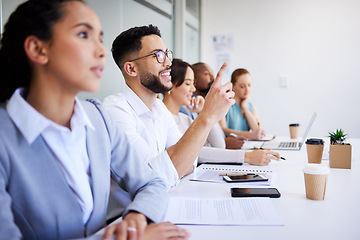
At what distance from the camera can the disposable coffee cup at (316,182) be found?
3.74 ft

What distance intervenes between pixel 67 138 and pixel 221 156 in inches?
43.2

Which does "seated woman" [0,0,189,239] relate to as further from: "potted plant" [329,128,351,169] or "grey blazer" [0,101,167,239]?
"potted plant" [329,128,351,169]

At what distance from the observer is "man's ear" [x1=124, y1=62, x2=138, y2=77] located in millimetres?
1683

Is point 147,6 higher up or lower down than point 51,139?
higher up

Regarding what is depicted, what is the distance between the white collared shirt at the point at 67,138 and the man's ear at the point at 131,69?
76 cm

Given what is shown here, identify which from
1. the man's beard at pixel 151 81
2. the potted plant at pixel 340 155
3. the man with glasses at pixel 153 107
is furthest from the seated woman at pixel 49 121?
the potted plant at pixel 340 155

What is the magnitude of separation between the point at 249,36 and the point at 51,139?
155 inches

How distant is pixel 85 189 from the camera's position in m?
0.92

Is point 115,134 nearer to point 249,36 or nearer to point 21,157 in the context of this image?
point 21,157

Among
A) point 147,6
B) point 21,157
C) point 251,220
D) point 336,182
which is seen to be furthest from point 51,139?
point 147,6

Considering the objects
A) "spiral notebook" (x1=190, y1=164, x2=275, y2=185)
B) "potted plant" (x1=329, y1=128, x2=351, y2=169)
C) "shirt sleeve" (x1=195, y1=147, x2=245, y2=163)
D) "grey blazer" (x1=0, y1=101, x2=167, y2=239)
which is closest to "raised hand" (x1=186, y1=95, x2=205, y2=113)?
"shirt sleeve" (x1=195, y1=147, x2=245, y2=163)

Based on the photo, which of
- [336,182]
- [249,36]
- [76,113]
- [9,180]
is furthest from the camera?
[249,36]

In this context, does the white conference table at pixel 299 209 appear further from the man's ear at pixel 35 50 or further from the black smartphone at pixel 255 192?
the man's ear at pixel 35 50

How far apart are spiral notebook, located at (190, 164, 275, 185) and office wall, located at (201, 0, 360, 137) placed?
282 centimetres
